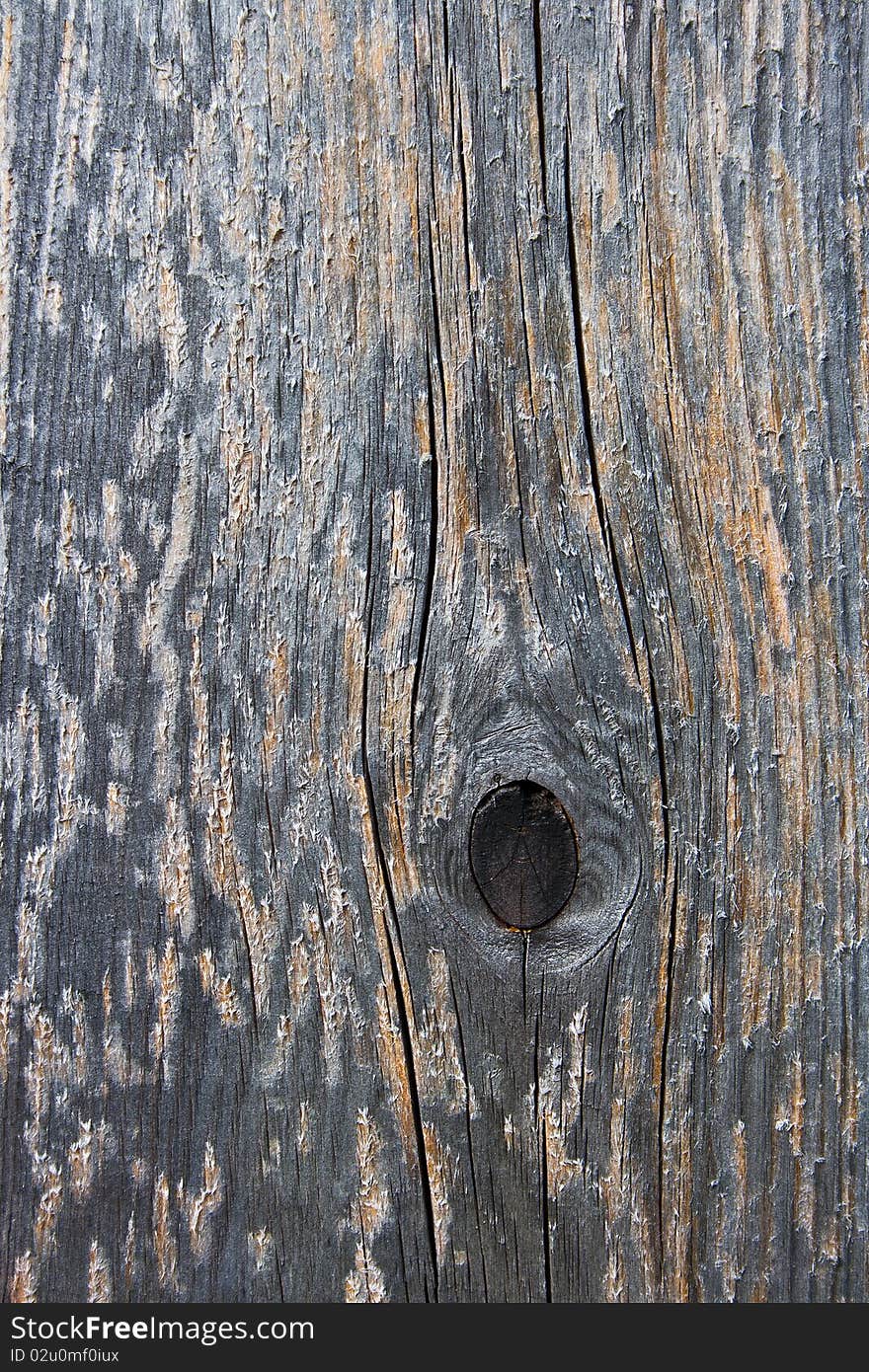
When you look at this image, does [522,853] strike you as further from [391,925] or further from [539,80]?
[539,80]

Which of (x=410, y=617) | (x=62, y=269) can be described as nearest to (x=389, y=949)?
(x=410, y=617)

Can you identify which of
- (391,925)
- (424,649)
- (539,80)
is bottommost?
(391,925)

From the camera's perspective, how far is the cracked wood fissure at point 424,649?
45.4 inches

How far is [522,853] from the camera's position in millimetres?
1187

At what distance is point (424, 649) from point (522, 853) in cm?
28

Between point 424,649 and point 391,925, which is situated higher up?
point 424,649

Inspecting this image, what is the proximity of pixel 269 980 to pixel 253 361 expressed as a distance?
2.50 feet

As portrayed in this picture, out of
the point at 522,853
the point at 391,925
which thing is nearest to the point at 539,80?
the point at 522,853

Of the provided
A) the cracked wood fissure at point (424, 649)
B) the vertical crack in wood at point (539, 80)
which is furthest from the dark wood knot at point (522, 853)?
the vertical crack in wood at point (539, 80)

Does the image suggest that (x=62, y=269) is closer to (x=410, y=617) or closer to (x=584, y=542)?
(x=410, y=617)

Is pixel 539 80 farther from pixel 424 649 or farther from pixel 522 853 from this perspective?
pixel 522 853

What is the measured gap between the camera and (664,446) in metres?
1.17

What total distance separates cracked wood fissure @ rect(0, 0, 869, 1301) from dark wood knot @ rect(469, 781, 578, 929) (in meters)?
0.02

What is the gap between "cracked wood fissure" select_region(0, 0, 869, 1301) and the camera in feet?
3.78
